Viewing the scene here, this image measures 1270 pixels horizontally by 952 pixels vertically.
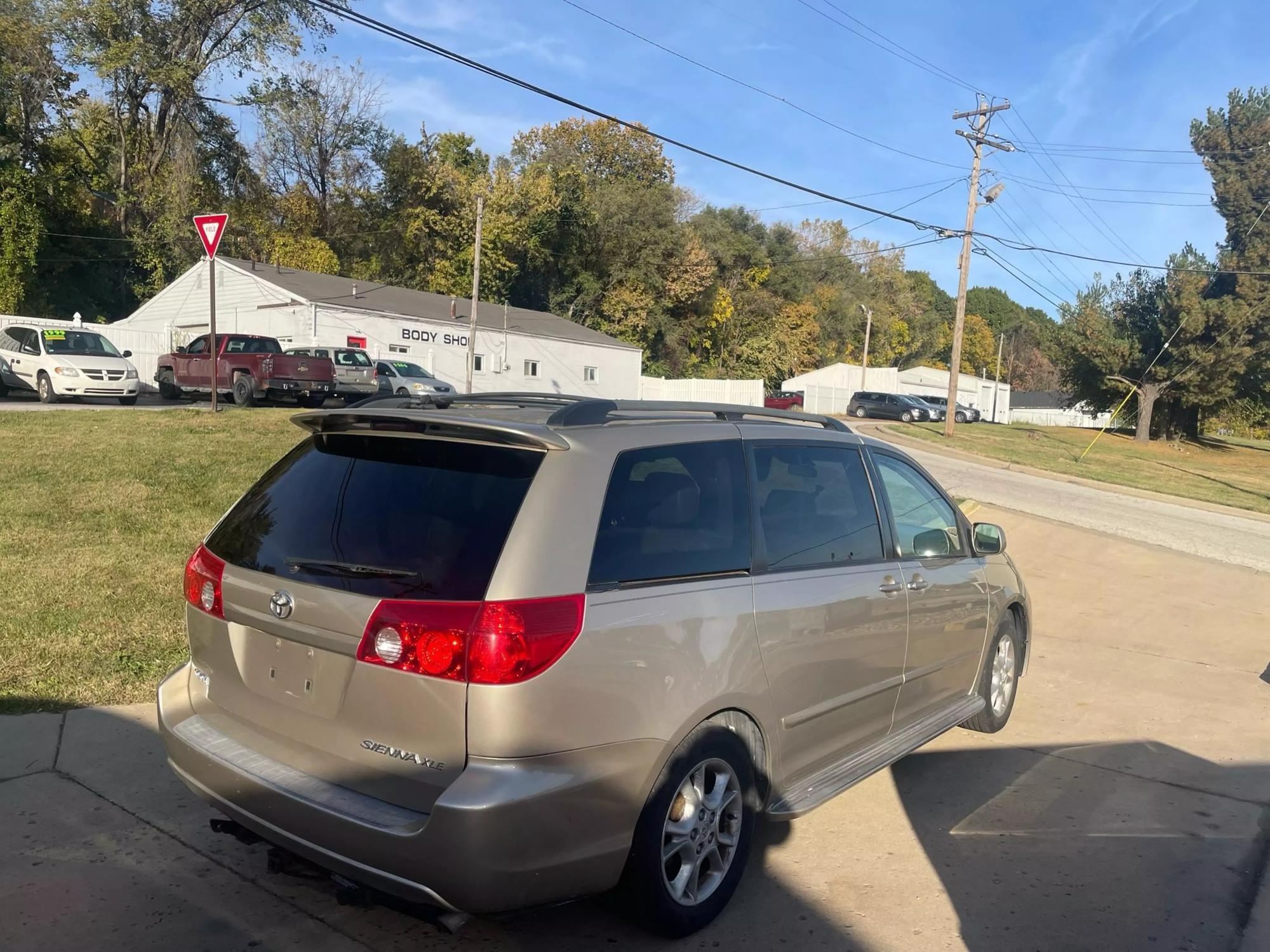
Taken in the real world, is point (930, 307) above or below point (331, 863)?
above

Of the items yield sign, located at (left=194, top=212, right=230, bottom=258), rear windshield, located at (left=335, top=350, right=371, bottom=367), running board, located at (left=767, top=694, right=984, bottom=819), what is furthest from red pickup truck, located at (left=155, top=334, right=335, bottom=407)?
running board, located at (left=767, top=694, right=984, bottom=819)

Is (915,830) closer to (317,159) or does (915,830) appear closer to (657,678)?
(657,678)

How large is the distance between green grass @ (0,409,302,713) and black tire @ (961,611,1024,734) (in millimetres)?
4598

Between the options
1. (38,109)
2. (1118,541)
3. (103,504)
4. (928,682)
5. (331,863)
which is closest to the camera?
(331,863)

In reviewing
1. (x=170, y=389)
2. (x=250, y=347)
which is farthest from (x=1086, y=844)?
(x=170, y=389)

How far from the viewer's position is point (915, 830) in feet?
14.2

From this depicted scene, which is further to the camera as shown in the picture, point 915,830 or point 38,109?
point 38,109

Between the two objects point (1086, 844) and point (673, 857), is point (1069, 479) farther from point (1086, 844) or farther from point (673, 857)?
point (673, 857)

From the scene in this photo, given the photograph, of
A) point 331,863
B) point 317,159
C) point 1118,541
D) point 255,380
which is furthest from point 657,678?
point 317,159

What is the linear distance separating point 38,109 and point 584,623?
4803 cm

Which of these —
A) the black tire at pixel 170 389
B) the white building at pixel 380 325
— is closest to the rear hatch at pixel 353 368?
the black tire at pixel 170 389

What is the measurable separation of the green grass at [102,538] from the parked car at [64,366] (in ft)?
21.7

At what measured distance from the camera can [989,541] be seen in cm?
551

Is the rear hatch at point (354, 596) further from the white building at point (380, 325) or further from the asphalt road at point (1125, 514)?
the white building at point (380, 325)
